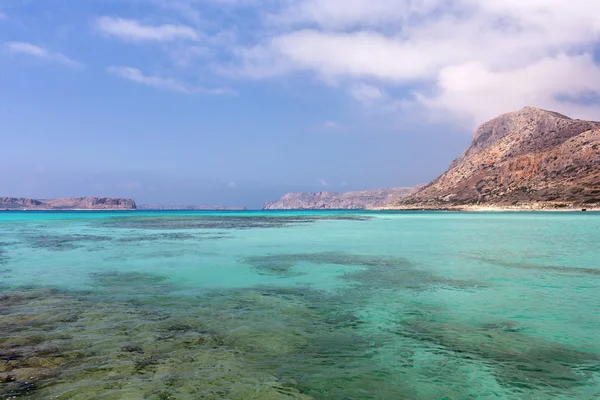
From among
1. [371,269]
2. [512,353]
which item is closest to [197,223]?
[371,269]

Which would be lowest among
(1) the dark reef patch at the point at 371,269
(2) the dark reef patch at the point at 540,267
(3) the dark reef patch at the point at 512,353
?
(1) the dark reef patch at the point at 371,269

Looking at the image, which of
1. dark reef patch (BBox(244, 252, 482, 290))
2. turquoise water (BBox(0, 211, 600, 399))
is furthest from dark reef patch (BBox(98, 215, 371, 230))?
turquoise water (BBox(0, 211, 600, 399))

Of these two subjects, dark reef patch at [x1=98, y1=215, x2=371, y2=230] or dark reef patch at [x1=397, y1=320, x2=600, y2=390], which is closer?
dark reef patch at [x1=397, y1=320, x2=600, y2=390]

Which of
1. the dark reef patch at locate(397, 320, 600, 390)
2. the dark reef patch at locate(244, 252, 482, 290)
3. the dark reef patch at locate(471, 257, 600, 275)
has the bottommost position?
the dark reef patch at locate(244, 252, 482, 290)

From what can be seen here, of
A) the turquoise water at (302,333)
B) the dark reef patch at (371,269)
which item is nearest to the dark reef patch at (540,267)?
the turquoise water at (302,333)

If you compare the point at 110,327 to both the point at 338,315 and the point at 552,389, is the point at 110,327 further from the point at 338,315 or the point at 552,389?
the point at 552,389

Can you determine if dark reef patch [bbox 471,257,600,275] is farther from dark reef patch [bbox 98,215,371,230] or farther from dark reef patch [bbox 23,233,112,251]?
dark reef patch [bbox 98,215,371,230]

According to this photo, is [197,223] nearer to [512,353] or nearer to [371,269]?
[371,269]

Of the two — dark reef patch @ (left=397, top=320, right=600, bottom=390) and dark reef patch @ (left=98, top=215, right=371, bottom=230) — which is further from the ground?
dark reef patch @ (left=397, top=320, right=600, bottom=390)

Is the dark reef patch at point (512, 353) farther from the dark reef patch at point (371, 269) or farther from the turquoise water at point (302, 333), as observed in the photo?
the dark reef patch at point (371, 269)

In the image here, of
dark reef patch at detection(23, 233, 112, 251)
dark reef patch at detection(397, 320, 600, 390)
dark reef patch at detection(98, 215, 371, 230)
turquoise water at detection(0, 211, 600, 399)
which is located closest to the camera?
turquoise water at detection(0, 211, 600, 399)

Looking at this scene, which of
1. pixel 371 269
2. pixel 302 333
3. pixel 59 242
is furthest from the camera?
pixel 59 242

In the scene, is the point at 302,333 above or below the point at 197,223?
above

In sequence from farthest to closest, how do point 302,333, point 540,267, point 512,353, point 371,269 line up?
point 371,269 < point 540,267 < point 302,333 < point 512,353
